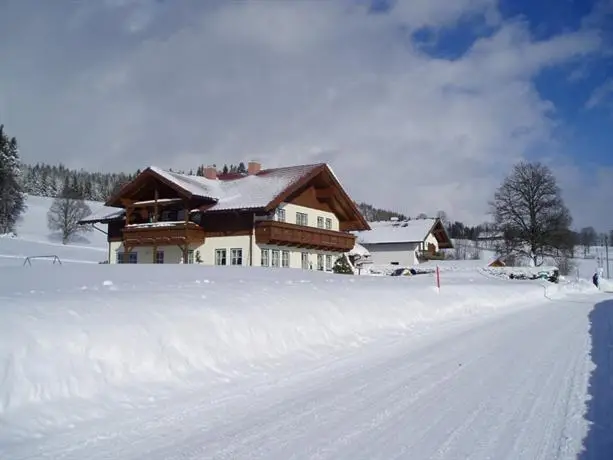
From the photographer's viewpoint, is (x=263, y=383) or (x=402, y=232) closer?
(x=263, y=383)

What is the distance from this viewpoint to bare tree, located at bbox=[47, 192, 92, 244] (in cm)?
8906

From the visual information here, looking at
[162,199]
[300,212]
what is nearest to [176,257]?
[162,199]

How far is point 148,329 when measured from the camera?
8.45 meters

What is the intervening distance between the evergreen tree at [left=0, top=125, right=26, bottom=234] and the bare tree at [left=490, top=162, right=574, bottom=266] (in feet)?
189

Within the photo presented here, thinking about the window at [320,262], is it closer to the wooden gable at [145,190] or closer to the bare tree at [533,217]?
the wooden gable at [145,190]

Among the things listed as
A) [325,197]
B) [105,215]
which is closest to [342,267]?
[325,197]

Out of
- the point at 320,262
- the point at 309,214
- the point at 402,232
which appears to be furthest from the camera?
the point at 402,232

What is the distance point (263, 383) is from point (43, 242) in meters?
72.3

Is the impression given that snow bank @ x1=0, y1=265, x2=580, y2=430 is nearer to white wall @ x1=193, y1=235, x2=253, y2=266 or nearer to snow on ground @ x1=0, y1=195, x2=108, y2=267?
white wall @ x1=193, y1=235, x2=253, y2=266

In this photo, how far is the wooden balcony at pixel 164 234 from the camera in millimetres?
35250

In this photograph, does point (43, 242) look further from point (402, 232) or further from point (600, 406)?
point (600, 406)

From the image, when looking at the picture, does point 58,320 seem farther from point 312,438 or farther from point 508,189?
point 508,189

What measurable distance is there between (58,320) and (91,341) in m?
0.55

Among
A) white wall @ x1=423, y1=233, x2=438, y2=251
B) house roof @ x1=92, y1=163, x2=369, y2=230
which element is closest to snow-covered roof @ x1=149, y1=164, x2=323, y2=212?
house roof @ x1=92, y1=163, x2=369, y2=230
